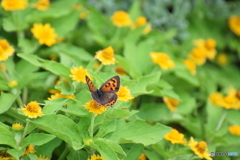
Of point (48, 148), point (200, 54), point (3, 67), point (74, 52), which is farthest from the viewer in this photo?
point (200, 54)

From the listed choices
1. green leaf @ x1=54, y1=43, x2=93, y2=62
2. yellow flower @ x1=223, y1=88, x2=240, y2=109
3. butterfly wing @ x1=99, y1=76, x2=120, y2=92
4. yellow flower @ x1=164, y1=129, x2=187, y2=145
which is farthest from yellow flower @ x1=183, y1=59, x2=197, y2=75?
butterfly wing @ x1=99, y1=76, x2=120, y2=92

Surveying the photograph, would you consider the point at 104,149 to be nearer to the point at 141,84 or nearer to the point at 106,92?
the point at 106,92

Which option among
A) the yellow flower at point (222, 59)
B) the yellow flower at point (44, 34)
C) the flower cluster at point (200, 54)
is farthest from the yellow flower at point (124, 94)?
the yellow flower at point (222, 59)

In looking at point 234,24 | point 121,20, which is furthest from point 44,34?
point 234,24

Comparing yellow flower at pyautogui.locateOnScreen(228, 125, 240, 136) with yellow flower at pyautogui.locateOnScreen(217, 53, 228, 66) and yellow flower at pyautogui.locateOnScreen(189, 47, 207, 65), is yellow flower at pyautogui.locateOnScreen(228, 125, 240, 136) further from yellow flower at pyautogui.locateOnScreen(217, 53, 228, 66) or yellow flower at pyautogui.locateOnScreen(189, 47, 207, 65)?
yellow flower at pyautogui.locateOnScreen(217, 53, 228, 66)

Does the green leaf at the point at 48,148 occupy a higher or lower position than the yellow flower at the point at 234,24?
higher

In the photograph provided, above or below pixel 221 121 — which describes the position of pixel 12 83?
above

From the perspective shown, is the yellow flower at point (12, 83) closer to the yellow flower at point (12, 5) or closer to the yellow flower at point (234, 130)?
the yellow flower at point (12, 5)
